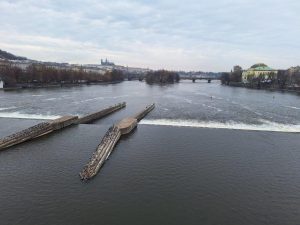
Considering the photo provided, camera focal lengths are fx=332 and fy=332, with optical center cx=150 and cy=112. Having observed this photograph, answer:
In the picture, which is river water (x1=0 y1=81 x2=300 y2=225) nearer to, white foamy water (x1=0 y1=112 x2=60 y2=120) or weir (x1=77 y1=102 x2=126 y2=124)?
weir (x1=77 y1=102 x2=126 y2=124)

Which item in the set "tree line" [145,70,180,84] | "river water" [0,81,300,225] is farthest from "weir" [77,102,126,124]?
"tree line" [145,70,180,84]

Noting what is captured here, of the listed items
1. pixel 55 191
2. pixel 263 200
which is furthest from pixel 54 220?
pixel 263 200

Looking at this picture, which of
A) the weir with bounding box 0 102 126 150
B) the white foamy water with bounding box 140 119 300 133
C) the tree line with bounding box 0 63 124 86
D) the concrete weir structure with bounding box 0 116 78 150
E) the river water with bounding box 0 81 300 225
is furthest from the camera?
the tree line with bounding box 0 63 124 86

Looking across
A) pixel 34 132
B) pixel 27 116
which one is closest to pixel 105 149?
pixel 34 132

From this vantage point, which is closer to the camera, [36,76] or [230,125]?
[230,125]

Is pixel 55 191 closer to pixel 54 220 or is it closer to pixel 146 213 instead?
pixel 54 220

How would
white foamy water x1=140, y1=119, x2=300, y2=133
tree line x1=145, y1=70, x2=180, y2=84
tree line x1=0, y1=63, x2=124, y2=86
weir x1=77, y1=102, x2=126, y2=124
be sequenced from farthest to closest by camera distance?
tree line x1=145, y1=70, x2=180, y2=84
tree line x1=0, y1=63, x2=124, y2=86
weir x1=77, y1=102, x2=126, y2=124
white foamy water x1=140, y1=119, x2=300, y2=133

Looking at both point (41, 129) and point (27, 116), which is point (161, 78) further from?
point (41, 129)

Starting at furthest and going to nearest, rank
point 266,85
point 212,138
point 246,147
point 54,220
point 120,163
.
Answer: point 266,85
point 212,138
point 246,147
point 120,163
point 54,220
